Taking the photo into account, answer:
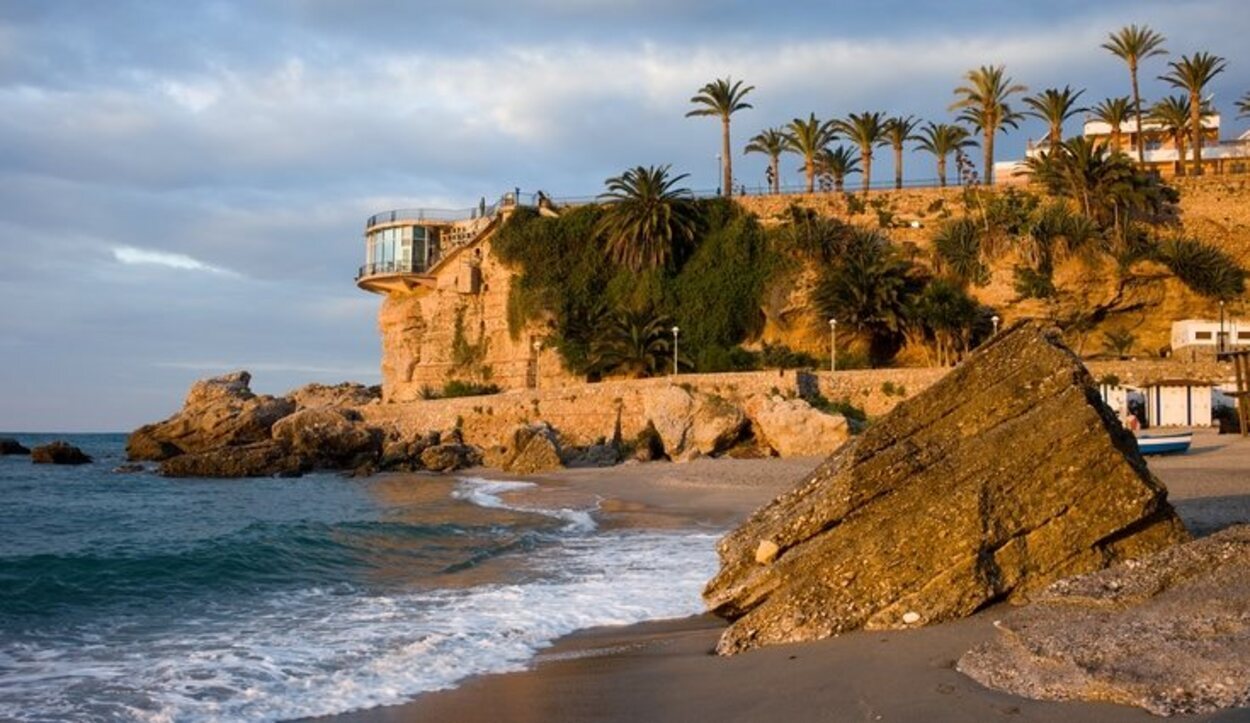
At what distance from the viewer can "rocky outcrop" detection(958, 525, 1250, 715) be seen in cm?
533

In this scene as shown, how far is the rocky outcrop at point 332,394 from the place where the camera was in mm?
61781

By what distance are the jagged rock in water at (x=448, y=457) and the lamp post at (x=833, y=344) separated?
12770mm

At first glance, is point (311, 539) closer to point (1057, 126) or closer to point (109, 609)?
point (109, 609)

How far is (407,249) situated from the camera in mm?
51688

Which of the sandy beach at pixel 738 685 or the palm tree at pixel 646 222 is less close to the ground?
the palm tree at pixel 646 222

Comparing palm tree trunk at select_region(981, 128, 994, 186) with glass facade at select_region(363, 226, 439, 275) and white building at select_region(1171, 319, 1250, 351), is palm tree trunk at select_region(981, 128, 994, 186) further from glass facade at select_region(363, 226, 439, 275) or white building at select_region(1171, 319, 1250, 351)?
glass facade at select_region(363, 226, 439, 275)

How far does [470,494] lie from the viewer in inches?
1046

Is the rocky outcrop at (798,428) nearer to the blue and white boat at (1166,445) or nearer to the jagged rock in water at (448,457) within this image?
the blue and white boat at (1166,445)

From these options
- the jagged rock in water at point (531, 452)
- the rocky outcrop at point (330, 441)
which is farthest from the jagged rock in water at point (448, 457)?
the rocky outcrop at point (330, 441)

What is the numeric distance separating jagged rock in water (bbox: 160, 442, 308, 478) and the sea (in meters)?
16.2

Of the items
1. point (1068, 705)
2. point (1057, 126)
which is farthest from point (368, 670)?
point (1057, 126)

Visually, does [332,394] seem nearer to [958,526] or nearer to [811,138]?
[811,138]

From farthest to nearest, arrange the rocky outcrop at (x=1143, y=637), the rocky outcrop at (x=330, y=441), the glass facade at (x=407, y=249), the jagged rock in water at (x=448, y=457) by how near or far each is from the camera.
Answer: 1. the glass facade at (x=407, y=249)
2. the rocky outcrop at (x=330, y=441)
3. the jagged rock in water at (x=448, y=457)
4. the rocky outcrop at (x=1143, y=637)

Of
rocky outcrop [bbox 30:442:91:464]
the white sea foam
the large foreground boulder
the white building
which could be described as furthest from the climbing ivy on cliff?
the large foreground boulder
